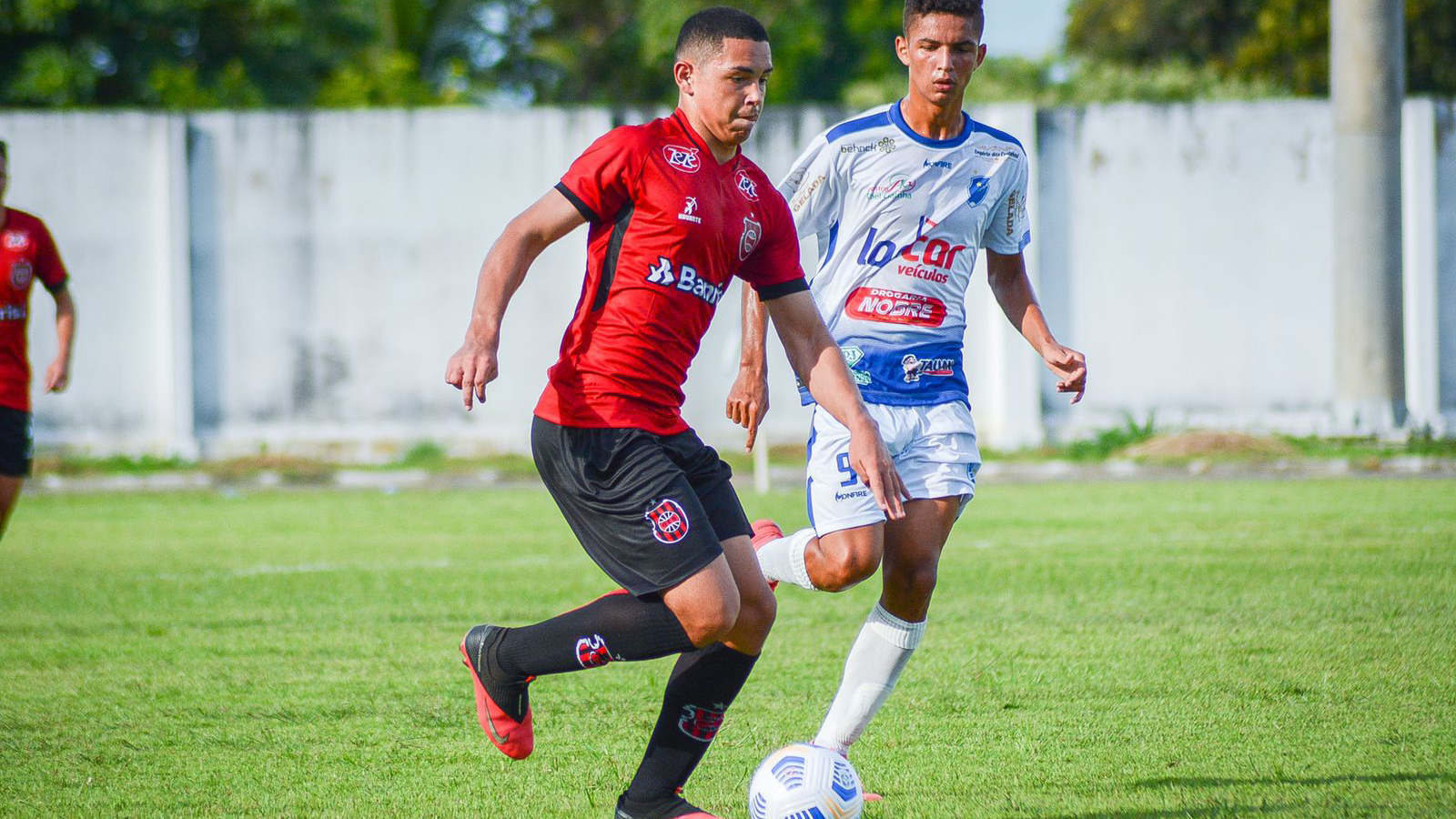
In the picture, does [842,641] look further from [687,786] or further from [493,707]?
[493,707]

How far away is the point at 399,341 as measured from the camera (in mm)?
17750

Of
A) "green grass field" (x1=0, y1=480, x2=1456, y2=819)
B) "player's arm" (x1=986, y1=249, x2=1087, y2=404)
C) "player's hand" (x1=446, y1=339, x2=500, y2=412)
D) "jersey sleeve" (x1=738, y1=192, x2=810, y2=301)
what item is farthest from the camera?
"player's arm" (x1=986, y1=249, x2=1087, y2=404)

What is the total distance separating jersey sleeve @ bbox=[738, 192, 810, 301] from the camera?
429 cm

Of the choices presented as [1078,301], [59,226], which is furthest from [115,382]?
[1078,301]

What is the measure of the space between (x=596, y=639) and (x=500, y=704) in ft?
1.35

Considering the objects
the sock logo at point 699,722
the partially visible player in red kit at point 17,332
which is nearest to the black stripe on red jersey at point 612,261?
the sock logo at point 699,722

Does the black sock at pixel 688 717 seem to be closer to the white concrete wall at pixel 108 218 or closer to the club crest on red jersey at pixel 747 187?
the club crest on red jersey at pixel 747 187

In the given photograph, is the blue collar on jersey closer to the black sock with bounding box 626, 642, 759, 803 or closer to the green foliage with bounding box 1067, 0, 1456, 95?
the black sock with bounding box 626, 642, 759, 803

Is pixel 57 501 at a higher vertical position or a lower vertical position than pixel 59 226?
lower

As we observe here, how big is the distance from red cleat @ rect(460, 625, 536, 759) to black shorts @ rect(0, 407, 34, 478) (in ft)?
14.7

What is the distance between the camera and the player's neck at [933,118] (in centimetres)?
501

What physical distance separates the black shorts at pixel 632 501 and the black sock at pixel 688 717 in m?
0.34

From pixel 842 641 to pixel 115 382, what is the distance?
1316 centimetres

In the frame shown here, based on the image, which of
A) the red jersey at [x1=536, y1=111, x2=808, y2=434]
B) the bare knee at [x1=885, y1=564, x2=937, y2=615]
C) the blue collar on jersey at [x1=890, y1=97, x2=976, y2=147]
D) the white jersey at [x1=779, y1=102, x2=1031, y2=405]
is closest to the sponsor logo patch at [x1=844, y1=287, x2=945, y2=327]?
the white jersey at [x1=779, y1=102, x2=1031, y2=405]
